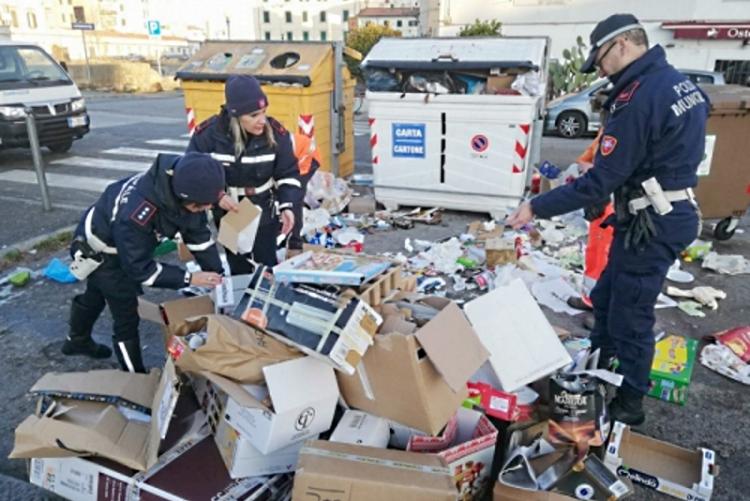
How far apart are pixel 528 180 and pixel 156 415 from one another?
5010 mm

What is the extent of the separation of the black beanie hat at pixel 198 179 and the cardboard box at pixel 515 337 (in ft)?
4.18

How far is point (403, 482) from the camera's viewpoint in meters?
1.90

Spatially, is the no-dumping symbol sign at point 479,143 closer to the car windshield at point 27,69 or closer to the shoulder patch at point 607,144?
the shoulder patch at point 607,144

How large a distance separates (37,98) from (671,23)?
2171 centimetres

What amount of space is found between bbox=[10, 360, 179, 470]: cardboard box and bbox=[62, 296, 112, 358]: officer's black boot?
0.79 meters

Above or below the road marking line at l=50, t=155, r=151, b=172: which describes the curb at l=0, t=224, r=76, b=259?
above

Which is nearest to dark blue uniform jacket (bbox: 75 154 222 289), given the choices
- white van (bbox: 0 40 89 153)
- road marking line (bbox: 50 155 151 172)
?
road marking line (bbox: 50 155 151 172)

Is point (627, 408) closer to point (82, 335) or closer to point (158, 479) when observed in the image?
point (158, 479)

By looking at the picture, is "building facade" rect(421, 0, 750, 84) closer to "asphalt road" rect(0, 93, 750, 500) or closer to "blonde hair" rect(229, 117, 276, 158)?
"asphalt road" rect(0, 93, 750, 500)

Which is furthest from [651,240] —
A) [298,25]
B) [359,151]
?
[298,25]

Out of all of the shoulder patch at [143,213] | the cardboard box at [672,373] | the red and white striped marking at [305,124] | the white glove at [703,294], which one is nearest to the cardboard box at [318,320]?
the shoulder patch at [143,213]

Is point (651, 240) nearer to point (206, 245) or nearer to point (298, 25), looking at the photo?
point (206, 245)

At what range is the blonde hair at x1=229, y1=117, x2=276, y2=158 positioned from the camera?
3.26m

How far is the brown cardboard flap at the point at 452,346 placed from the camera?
6.98ft
